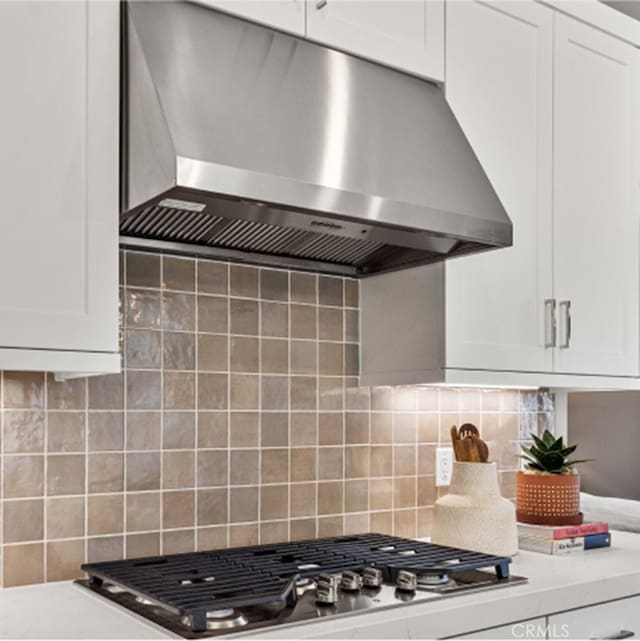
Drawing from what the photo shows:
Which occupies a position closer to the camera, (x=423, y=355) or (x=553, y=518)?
(x=423, y=355)

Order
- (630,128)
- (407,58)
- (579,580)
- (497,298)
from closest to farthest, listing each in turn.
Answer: (579,580)
(407,58)
(497,298)
(630,128)

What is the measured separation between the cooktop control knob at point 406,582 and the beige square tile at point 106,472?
70 centimetres

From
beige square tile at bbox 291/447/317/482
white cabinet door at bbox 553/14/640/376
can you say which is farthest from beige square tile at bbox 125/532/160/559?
white cabinet door at bbox 553/14/640/376

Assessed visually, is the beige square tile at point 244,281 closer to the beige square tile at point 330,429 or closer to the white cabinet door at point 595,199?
the beige square tile at point 330,429

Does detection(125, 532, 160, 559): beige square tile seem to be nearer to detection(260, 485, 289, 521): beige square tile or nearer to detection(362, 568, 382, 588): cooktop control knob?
detection(260, 485, 289, 521): beige square tile

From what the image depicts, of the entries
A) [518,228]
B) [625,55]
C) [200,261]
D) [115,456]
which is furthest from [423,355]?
[625,55]

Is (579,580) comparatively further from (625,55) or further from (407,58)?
(625,55)

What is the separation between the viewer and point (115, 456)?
6.84 feet

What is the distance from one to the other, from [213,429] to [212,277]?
386 millimetres

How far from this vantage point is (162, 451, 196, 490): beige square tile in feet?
7.09

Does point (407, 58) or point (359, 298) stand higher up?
point (407, 58)

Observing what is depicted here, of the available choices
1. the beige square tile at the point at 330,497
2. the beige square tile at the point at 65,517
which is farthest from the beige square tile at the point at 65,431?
the beige square tile at the point at 330,497

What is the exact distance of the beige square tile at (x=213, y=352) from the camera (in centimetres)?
223

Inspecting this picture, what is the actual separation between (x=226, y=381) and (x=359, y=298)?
0.50m
